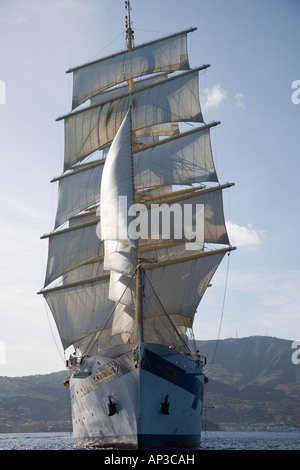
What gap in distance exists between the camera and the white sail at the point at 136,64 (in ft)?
191

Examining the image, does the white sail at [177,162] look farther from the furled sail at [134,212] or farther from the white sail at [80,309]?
the white sail at [80,309]

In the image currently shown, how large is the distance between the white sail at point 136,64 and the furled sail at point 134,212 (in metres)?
0.10

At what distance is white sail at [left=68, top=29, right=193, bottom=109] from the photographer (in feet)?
191

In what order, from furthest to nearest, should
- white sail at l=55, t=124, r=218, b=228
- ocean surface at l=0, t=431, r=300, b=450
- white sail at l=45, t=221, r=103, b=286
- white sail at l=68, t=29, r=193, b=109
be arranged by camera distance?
white sail at l=68, t=29, r=193, b=109
white sail at l=45, t=221, r=103, b=286
ocean surface at l=0, t=431, r=300, b=450
white sail at l=55, t=124, r=218, b=228

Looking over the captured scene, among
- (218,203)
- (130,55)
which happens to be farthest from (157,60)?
(218,203)

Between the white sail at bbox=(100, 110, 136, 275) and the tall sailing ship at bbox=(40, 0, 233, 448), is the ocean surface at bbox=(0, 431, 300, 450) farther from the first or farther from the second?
the white sail at bbox=(100, 110, 136, 275)

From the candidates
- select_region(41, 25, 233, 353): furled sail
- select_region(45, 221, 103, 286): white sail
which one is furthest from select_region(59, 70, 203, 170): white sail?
select_region(45, 221, 103, 286): white sail

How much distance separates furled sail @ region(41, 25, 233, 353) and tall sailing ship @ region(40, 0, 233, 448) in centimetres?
10

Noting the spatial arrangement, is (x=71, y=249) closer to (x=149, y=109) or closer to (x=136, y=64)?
(x=149, y=109)

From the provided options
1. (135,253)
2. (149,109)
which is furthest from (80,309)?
(149,109)

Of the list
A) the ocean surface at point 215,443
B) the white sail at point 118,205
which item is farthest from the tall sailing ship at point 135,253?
the ocean surface at point 215,443

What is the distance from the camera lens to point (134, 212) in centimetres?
3803
